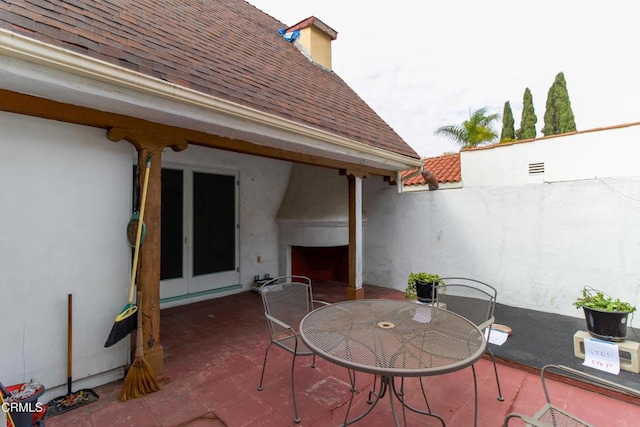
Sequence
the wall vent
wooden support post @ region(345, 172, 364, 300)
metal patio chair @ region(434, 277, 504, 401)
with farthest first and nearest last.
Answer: the wall vent < wooden support post @ region(345, 172, 364, 300) < metal patio chair @ region(434, 277, 504, 401)

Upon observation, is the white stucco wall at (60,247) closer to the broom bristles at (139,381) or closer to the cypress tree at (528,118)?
the broom bristles at (139,381)

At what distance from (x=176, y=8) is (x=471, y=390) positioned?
675cm

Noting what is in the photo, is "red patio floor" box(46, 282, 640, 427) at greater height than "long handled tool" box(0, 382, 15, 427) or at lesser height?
lesser

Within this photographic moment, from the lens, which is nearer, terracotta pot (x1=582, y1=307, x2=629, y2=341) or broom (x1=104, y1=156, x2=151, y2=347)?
broom (x1=104, y1=156, x2=151, y2=347)

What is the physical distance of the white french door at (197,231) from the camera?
207 inches

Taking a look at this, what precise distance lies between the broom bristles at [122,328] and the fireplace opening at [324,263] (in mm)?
4641

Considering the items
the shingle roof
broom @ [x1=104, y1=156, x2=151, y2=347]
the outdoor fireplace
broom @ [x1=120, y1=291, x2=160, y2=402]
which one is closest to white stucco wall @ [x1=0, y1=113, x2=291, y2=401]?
broom @ [x1=104, y1=156, x2=151, y2=347]

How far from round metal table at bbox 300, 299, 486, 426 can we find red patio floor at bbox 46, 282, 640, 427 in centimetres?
36

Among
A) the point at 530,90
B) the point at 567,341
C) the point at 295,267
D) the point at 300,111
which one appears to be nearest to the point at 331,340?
the point at 300,111

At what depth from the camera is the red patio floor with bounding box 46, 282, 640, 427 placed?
2.43 meters

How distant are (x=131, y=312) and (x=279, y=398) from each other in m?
1.66

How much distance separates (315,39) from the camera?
7.91 metres

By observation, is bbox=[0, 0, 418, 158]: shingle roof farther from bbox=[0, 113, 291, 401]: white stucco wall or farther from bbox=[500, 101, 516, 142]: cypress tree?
bbox=[500, 101, 516, 142]: cypress tree

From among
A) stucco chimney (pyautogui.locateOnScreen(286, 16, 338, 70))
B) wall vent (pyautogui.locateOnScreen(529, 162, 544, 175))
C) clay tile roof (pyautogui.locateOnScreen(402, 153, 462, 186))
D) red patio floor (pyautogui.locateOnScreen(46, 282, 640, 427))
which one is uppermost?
stucco chimney (pyautogui.locateOnScreen(286, 16, 338, 70))
